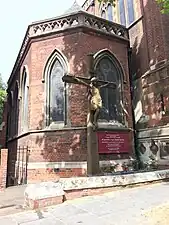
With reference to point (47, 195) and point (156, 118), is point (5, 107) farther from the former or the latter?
point (47, 195)

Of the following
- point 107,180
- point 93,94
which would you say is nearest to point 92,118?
point 93,94

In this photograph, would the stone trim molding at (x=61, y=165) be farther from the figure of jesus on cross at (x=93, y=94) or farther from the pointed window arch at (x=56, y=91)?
the figure of jesus on cross at (x=93, y=94)

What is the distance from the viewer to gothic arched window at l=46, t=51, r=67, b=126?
10734 millimetres

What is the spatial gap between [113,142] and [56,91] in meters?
3.96

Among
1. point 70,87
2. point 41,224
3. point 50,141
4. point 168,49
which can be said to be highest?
point 168,49

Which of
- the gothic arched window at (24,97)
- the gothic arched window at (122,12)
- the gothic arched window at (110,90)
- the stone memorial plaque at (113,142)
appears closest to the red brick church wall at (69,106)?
the gothic arched window at (110,90)

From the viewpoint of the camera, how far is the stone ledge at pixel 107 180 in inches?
210

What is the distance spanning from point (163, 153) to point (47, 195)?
22.6 feet

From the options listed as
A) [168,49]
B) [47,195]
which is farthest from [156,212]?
[168,49]

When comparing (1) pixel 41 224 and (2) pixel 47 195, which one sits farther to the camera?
(2) pixel 47 195

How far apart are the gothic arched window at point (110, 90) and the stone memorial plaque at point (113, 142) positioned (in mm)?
948

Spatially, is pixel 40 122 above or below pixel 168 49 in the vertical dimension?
below

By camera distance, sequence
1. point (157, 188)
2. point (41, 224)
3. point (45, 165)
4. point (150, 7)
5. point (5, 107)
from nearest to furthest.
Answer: point (41, 224)
point (157, 188)
point (45, 165)
point (150, 7)
point (5, 107)

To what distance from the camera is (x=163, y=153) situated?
32.8 ft
